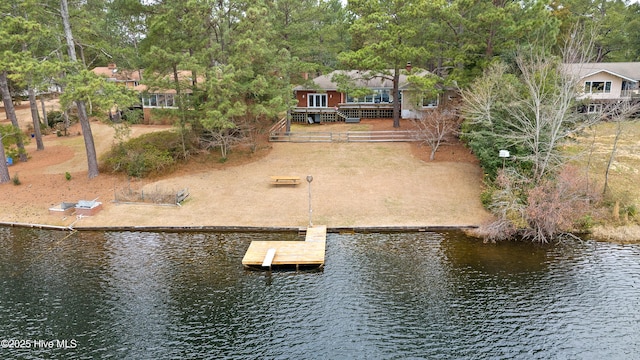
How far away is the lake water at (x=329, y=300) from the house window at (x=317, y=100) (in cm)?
2636

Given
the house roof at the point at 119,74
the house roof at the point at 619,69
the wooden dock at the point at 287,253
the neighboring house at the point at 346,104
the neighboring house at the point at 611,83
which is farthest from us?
the house roof at the point at 119,74

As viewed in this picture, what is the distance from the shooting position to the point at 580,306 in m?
16.2

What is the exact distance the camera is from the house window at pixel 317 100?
4597cm

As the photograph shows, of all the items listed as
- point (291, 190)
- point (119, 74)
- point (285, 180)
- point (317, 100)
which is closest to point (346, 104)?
point (317, 100)

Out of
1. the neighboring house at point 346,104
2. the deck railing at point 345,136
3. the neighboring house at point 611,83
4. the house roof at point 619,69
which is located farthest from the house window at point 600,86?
the deck railing at point 345,136

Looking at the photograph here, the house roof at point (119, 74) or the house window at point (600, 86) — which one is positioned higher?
the house roof at point (119, 74)

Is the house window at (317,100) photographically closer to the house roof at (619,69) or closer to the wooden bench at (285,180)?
the wooden bench at (285,180)

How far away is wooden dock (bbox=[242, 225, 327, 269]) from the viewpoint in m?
19.1

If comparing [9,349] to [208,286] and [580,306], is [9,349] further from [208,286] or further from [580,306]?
[580,306]

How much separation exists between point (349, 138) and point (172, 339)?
2514 centimetres

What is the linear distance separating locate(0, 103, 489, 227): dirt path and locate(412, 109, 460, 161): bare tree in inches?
42.7

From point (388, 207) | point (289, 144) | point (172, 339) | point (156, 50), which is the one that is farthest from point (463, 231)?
point (156, 50)

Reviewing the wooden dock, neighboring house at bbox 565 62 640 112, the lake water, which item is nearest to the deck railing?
the lake water

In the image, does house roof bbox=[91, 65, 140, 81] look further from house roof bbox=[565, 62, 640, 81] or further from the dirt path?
house roof bbox=[565, 62, 640, 81]
